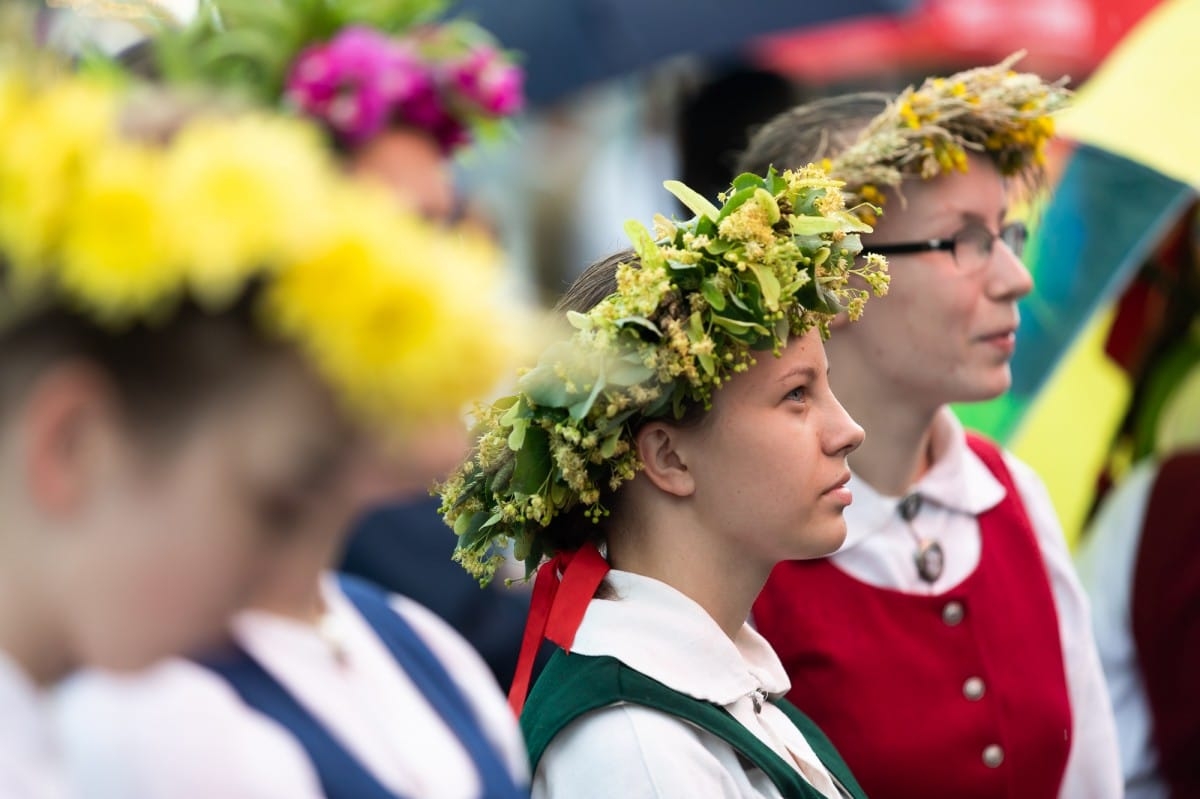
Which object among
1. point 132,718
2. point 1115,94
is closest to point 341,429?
point 132,718

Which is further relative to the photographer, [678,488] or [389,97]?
[389,97]

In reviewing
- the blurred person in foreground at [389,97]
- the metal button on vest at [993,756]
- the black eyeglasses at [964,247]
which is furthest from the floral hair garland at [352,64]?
the metal button on vest at [993,756]

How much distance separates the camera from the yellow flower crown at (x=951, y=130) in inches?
111

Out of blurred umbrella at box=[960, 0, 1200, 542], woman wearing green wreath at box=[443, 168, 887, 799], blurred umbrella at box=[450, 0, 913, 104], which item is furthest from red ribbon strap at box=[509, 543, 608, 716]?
blurred umbrella at box=[450, 0, 913, 104]

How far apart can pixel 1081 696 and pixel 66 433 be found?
7.27 feet

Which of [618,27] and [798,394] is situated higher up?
[618,27]

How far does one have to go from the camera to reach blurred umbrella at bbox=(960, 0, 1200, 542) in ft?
12.3

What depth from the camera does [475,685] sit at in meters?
1.59

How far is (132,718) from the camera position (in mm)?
1216

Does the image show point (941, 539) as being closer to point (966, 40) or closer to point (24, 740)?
point (24, 740)

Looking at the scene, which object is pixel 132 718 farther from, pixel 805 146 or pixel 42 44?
pixel 805 146

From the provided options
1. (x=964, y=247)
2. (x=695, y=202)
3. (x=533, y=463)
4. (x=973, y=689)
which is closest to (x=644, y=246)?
(x=695, y=202)

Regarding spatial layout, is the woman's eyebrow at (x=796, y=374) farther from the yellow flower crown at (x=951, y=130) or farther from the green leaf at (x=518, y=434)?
the yellow flower crown at (x=951, y=130)

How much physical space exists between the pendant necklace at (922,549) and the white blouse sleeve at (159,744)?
1741 millimetres
